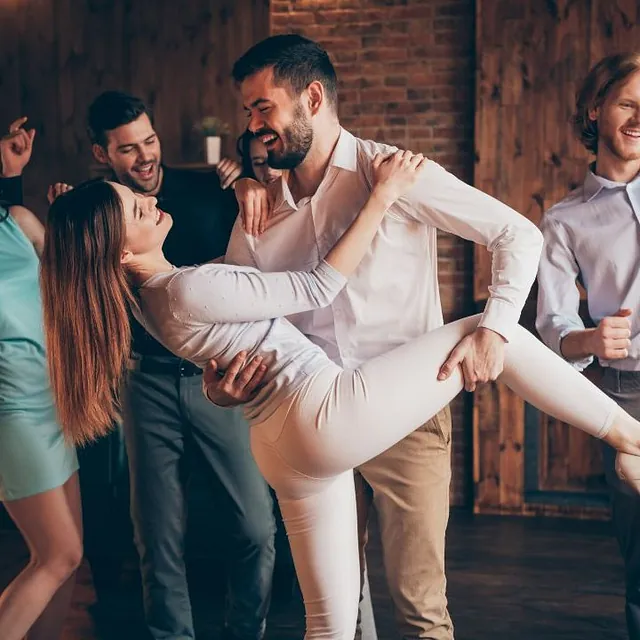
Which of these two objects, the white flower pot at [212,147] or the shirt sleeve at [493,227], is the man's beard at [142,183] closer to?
the shirt sleeve at [493,227]

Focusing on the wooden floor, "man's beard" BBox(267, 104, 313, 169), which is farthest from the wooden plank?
"man's beard" BBox(267, 104, 313, 169)

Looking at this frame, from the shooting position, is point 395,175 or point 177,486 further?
point 177,486

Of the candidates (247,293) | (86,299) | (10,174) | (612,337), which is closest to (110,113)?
(10,174)

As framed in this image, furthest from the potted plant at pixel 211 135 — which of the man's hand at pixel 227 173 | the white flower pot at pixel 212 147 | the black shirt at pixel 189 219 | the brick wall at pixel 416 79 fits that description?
the black shirt at pixel 189 219

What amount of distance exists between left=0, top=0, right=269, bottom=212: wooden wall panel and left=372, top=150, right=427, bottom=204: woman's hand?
10.4ft

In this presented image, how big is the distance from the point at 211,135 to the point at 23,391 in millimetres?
2704

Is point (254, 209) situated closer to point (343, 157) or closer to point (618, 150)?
point (343, 157)

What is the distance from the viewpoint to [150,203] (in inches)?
91.8

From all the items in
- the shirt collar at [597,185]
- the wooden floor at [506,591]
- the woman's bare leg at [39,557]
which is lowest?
the wooden floor at [506,591]

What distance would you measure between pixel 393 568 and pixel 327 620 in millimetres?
273

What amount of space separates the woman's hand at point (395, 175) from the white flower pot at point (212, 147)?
10.1ft

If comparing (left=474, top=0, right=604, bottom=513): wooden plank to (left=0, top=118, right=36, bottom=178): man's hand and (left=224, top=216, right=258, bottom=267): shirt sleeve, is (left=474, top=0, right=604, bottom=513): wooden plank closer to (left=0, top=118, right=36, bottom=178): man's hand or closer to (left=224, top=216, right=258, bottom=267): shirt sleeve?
(left=0, top=118, right=36, bottom=178): man's hand

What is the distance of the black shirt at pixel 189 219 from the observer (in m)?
3.04

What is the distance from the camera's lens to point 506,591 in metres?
3.72
